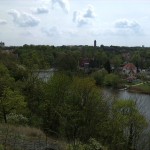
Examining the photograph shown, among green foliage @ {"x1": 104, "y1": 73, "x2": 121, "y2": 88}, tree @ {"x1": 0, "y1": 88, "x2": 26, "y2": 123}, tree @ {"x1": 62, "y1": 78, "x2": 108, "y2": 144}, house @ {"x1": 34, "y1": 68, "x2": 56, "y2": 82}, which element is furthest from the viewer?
green foliage @ {"x1": 104, "y1": 73, "x2": 121, "y2": 88}

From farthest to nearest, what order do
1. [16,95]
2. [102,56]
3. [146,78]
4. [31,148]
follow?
[102,56], [146,78], [16,95], [31,148]

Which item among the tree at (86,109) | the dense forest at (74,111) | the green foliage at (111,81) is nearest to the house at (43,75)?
the dense forest at (74,111)

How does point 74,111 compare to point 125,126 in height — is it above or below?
above

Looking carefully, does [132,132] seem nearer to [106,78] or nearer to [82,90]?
[82,90]

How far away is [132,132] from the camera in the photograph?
2370 cm

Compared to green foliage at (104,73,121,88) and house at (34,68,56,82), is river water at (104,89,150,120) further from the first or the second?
green foliage at (104,73,121,88)

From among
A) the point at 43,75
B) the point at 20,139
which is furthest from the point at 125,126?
the point at 43,75

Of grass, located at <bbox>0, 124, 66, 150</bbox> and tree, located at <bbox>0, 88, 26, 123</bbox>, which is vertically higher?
grass, located at <bbox>0, 124, 66, 150</bbox>

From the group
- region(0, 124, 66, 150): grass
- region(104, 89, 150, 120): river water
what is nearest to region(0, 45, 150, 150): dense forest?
region(0, 124, 66, 150): grass

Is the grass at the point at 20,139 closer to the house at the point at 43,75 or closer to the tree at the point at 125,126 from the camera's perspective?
the tree at the point at 125,126

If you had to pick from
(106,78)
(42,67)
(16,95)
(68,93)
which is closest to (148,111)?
(42,67)

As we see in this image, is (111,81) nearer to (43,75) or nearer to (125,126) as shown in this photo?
(43,75)

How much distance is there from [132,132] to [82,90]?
502 centimetres

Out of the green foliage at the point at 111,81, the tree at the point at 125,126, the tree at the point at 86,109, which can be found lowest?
the green foliage at the point at 111,81
